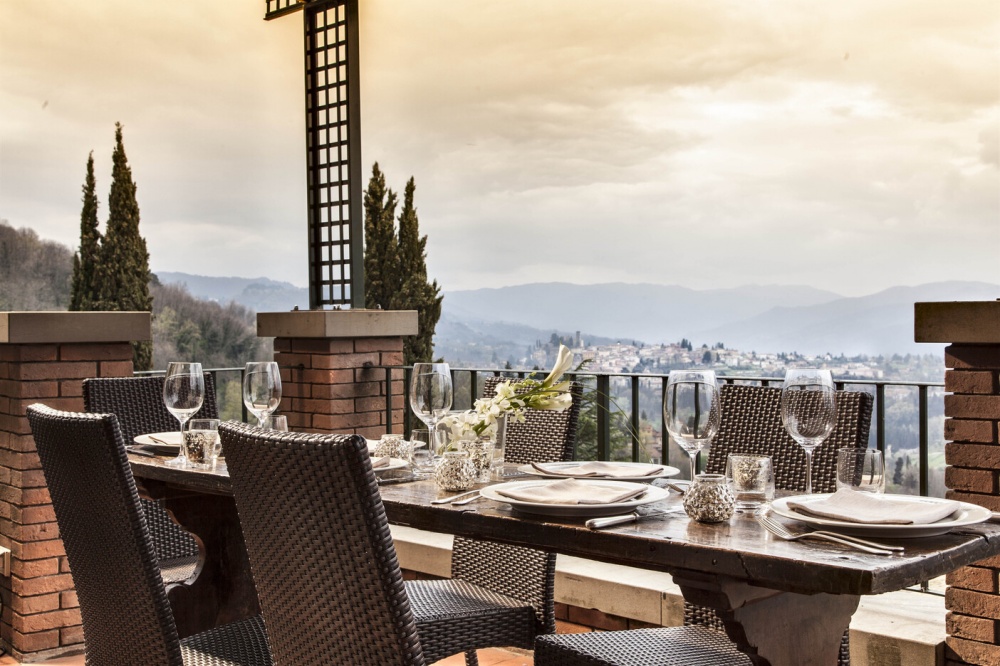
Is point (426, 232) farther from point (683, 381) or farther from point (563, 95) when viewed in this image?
point (683, 381)

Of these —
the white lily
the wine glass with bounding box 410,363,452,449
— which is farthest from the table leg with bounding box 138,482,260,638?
the white lily

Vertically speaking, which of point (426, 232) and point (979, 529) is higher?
point (426, 232)

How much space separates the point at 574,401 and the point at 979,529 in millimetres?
1146

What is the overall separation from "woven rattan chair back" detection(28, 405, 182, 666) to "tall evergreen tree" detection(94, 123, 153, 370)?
11.9m

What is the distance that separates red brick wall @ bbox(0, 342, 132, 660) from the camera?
346 cm

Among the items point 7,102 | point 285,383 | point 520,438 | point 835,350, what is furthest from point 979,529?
point 7,102

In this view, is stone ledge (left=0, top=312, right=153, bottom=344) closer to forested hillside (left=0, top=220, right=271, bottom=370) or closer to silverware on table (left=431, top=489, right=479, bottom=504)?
silverware on table (left=431, top=489, right=479, bottom=504)

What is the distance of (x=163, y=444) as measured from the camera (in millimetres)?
2525

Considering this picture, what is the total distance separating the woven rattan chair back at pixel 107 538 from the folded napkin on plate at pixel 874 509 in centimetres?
110

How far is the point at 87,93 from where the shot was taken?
555 inches

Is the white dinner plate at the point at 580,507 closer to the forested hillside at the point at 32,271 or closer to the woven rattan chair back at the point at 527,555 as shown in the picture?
the woven rattan chair back at the point at 527,555

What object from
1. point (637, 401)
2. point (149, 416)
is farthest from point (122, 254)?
point (637, 401)

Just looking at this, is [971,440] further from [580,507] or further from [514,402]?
[580,507]

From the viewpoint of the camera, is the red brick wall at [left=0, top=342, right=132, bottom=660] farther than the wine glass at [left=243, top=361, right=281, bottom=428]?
Yes
